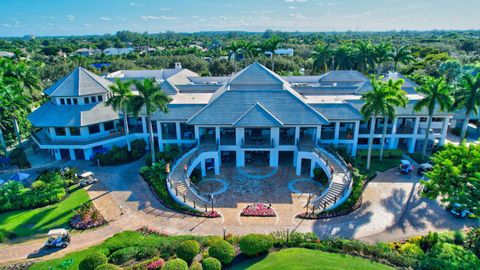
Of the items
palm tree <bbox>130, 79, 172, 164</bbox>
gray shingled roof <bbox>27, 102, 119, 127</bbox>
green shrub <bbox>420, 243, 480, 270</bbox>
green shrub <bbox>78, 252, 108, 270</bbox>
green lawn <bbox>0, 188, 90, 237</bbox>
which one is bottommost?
green lawn <bbox>0, 188, 90, 237</bbox>

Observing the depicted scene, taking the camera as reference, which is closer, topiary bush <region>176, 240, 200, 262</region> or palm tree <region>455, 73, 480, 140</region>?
topiary bush <region>176, 240, 200, 262</region>

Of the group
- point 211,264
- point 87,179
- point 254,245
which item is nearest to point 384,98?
Result: point 254,245

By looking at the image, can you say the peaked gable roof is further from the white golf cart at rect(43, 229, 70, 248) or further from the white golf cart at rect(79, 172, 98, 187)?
the white golf cart at rect(43, 229, 70, 248)

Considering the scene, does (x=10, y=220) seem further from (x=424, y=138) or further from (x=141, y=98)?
(x=424, y=138)

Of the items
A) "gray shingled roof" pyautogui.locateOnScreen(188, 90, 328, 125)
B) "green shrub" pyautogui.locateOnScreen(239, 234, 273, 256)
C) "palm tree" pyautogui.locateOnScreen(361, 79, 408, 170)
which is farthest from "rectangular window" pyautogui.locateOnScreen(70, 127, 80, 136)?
"palm tree" pyautogui.locateOnScreen(361, 79, 408, 170)

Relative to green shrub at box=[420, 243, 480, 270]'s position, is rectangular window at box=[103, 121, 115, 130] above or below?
above

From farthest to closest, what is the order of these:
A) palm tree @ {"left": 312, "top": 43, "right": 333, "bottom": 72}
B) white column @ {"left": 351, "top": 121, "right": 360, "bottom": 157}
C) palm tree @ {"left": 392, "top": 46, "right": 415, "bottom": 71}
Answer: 1. palm tree @ {"left": 312, "top": 43, "right": 333, "bottom": 72}
2. palm tree @ {"left": 392, "top": 46, "right": 415, "bottom": 71}
3. white column @ {"left": 351, "top": 121, "right": 360, "bottom": 157}

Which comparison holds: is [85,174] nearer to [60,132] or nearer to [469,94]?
[60,132]
